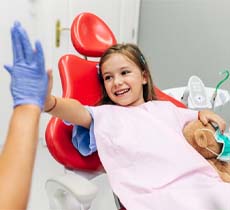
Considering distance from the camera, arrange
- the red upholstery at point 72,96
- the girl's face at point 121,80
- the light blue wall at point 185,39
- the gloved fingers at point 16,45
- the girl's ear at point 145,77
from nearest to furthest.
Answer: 1. the gloved fingers at point 16,45
2. the red upholstery at point 72,96
3. the girl's face at point 121,80
4. the girl's ear at point 145,77
5. the light blue wall at point 185,39

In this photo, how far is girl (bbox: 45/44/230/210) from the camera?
3.31ft

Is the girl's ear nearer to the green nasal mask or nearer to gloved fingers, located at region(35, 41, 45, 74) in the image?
the green nasal mask

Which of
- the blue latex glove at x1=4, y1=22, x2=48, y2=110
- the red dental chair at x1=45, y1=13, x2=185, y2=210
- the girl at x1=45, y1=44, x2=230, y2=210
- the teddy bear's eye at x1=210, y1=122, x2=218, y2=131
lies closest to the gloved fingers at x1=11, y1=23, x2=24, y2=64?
the blue latex glove at x1=4, y1=22, x2=48, y2=110

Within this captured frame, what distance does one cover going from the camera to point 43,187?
6.53 ft

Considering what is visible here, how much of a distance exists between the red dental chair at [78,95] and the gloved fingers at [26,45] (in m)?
0.46

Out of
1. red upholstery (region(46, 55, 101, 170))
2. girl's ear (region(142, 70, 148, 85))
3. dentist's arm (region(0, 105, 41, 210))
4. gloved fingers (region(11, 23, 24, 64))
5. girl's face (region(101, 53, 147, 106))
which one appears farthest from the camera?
girl's ear (region(142, 70, 148, 85))

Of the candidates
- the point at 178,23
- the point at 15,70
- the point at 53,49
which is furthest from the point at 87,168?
the point at 178,23

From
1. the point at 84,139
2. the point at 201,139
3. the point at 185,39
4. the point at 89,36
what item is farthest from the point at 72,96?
the point at 185,39

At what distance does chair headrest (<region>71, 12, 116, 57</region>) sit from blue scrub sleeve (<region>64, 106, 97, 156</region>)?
29cm

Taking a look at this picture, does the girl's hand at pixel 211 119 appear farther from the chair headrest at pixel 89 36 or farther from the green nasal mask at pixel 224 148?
the chair headrest at pixel 89 36

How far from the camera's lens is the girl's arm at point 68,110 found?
98cm

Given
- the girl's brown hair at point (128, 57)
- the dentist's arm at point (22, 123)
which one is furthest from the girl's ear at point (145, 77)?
the dentist's arm at point (22, 123)

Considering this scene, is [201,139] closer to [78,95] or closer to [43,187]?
[78,95]

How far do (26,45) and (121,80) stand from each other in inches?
24.7
